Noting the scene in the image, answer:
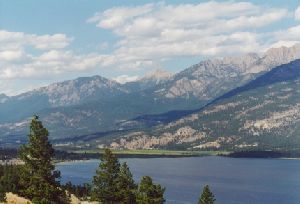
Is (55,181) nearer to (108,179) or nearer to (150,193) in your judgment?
(108,179)

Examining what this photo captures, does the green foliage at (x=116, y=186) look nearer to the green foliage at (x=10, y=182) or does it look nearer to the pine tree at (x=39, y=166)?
the pine tree at (x=39, y=166)

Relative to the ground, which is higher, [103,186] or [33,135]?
[33,135]

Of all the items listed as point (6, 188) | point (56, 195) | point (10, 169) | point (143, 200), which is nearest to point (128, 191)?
point (143, 200)

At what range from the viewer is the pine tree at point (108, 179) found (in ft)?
281

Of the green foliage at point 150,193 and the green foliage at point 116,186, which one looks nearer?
the green foliage at point 150,193

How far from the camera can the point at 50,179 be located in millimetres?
73812

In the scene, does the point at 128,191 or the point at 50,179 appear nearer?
the point at 50,179

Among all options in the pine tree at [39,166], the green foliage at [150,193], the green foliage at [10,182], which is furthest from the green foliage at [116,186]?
the green foliage at [10,182]

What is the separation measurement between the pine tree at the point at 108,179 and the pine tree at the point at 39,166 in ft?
40.2

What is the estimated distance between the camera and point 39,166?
73250 millimetres

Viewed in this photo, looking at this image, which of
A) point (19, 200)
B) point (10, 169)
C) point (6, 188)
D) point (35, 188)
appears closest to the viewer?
point (35, 188)

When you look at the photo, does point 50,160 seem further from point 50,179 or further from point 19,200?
point 19,200

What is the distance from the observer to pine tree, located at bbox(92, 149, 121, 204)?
8562 centimetres

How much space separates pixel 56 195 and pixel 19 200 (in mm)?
11839
